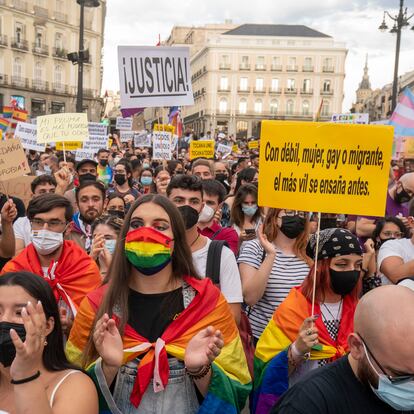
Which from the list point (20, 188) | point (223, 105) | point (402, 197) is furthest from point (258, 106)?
point (402, 197)

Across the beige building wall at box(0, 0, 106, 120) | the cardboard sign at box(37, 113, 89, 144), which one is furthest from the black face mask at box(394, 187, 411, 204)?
the beige building wall at box(0, 0, 106, 120)

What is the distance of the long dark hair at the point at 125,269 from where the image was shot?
2.39m

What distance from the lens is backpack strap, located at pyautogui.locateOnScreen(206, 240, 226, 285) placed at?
3105 millimetres

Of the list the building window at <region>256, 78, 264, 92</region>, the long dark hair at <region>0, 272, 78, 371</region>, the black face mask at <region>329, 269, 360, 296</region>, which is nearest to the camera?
the long dark hair at <region>0, 272, 78, 371</region>

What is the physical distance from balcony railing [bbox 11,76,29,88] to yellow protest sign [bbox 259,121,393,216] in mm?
49027

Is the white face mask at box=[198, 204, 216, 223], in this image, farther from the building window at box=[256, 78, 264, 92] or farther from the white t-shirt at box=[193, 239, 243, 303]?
the building window at box=[256, 78, 264, 92]

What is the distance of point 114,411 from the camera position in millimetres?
2238

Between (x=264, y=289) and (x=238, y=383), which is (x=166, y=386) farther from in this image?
(x=264, y=289)

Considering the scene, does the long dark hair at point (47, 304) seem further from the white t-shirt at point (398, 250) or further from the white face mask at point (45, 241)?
the white t-shirt at point (398, 250)

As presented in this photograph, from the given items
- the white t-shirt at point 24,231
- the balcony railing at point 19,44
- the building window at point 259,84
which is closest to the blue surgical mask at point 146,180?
the white t-shirt at point 24,231

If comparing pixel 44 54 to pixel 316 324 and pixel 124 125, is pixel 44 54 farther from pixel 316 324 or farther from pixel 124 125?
pixel 316 324

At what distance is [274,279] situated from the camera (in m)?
3.45

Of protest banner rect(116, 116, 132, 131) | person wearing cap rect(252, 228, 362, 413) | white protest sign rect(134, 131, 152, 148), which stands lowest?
person wearing cap rect(252, 228, 362, 413)

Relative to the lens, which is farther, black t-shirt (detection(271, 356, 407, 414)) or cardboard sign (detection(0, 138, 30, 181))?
cardboard sign (detection(0, 138, 30, 181))
